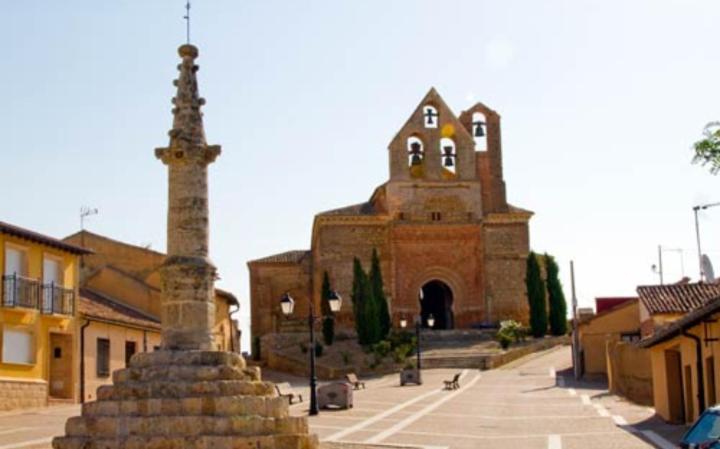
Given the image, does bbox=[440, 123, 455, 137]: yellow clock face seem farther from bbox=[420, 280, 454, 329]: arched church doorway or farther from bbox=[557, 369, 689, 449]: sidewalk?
bbox=[557, 369, 689, 449]: sidewalk

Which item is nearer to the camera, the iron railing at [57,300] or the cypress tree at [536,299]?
the iron railing at [57,300]

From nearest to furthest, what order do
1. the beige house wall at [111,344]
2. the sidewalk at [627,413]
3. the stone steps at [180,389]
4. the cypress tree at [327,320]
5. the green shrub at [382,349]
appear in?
the stone steps at [180,389]
the sidewalk at [627,413]
the beige house wall at [111,344]
the green shrub at [382,349]
the cypress tree at [327,320]

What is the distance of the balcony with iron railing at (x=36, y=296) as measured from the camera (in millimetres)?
27906

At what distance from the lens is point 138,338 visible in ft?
120

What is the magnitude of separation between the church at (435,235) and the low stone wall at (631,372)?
931 inches

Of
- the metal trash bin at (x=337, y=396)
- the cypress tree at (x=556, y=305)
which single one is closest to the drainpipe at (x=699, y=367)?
the metal trash bin at (x=337, y=396)

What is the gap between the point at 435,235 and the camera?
5872 cm

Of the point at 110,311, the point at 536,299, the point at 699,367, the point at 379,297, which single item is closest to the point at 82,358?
the point at 110,311

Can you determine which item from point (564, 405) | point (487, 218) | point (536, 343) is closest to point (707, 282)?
point (564, 405)

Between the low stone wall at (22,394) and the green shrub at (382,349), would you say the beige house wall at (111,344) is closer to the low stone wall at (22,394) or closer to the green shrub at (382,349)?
the low stone wall at (22,394)

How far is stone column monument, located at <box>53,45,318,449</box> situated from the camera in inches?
591

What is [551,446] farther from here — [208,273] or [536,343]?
[536,343]

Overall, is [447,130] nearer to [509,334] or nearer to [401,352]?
[509,334]

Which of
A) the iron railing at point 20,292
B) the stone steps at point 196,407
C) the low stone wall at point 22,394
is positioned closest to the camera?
the stone steps at point 196,407
